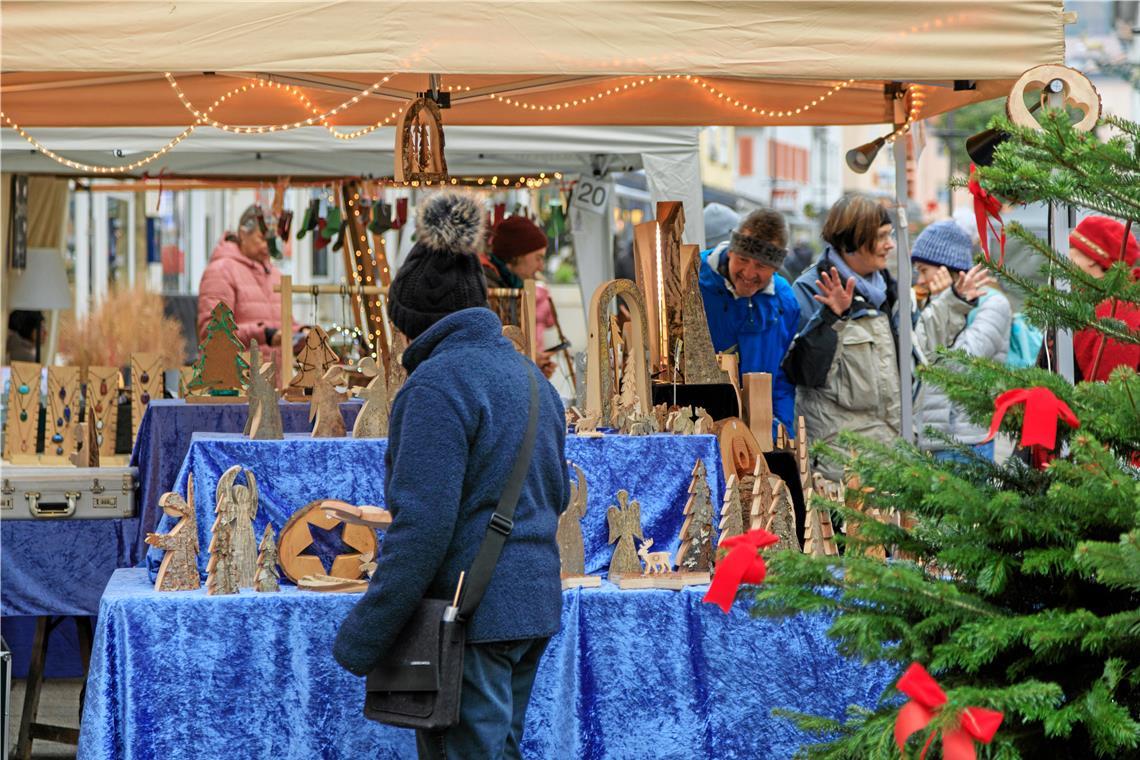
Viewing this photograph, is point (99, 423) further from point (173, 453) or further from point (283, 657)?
point (283, 657)

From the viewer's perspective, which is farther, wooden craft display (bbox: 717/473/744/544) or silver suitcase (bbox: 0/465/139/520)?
silver suitcase (bbox: 0/465/139/520)

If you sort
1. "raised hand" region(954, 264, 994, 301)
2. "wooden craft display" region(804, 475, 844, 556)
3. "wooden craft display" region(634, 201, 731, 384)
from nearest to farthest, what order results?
"wooden craft display" region(804, 475, 844, 556) → "wooden craft display" region(634, 201, 731, 384) → "raised hand" region(954, 264, 994, 301)

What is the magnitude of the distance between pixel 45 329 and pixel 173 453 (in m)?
5.93

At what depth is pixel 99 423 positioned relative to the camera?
5219 millimetres

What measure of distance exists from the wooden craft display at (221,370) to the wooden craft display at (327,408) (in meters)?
0.68

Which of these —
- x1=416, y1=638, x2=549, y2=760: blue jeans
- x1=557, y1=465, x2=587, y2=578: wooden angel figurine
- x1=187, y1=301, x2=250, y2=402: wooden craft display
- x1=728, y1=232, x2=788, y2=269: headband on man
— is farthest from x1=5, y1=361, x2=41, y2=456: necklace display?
x1=416, y1=638, x2=549, y2=760: blue jeans

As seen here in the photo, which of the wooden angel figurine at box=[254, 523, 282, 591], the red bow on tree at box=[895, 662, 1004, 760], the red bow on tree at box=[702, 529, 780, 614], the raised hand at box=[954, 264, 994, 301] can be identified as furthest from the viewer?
the raised hand at box=[954, 264, 994, 301]

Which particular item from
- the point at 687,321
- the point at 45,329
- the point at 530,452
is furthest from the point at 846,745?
the point at 45,329

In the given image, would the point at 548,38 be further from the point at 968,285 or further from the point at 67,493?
the point at 968,285

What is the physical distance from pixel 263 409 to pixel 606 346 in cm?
100

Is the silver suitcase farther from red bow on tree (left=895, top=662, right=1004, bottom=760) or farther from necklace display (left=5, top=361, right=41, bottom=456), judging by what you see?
red bow on tree (left=895, top=662, right=1004, bottom=760)

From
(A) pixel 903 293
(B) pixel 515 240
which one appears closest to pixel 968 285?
(A) pixel 903 293

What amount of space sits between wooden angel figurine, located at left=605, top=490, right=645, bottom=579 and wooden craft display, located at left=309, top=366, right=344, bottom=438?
812mm

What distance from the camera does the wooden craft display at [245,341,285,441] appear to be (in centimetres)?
400
